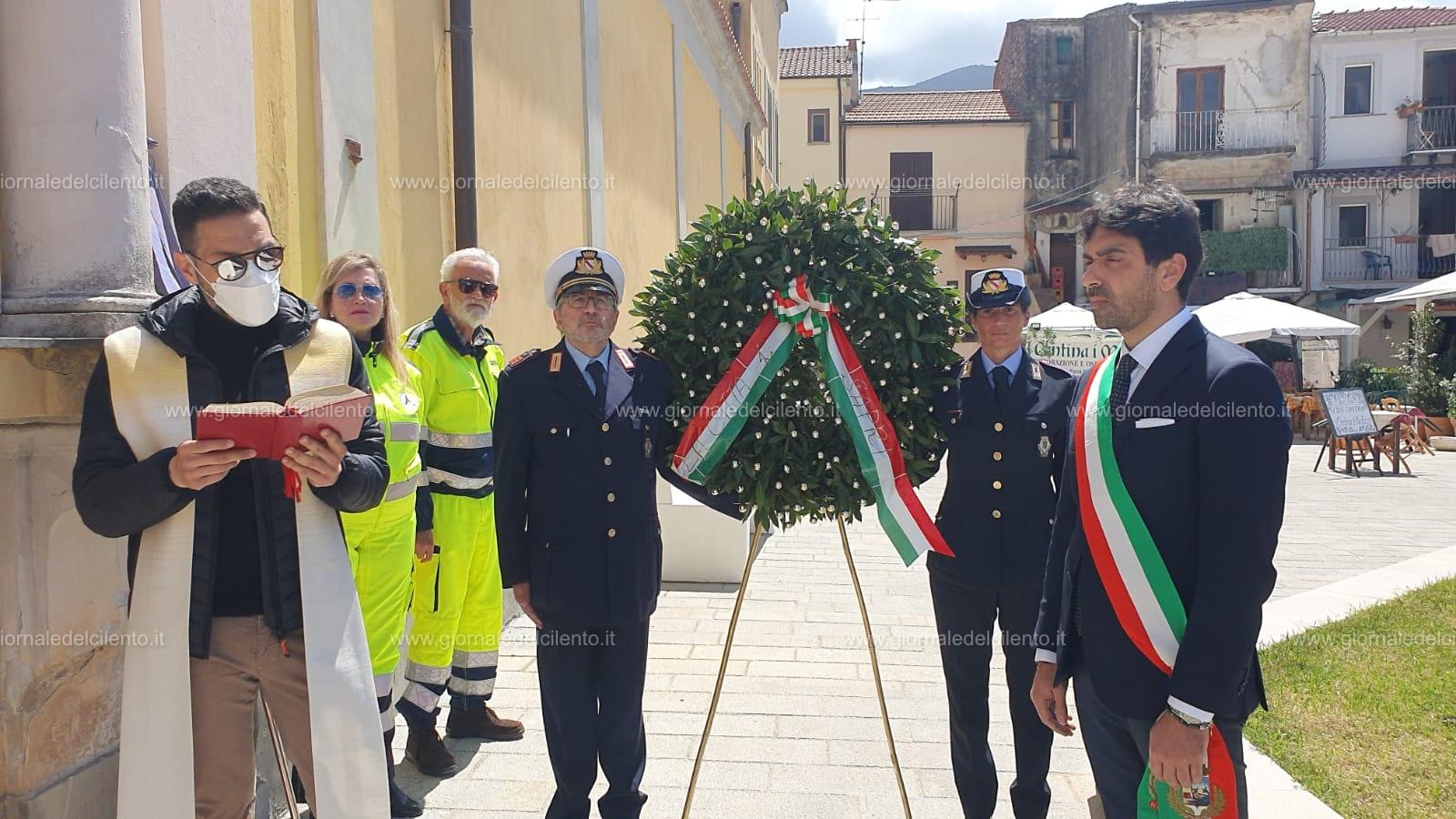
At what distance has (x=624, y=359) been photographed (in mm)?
3635

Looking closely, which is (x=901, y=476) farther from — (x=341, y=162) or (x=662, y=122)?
(x=662, y=122)

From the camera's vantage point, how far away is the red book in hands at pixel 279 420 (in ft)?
7.31

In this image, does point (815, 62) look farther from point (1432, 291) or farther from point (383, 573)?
point (383, 573)

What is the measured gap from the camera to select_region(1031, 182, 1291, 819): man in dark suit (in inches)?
85.0

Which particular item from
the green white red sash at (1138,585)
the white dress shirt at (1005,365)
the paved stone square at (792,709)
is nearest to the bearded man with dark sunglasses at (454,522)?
the paved stone square at (792,709)

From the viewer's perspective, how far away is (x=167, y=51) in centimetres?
346

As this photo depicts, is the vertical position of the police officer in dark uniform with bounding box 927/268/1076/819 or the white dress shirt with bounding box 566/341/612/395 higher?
the white dress shirt with bounding box 566/341/612/395

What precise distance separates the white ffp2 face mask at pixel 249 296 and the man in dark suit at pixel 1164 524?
218 cm

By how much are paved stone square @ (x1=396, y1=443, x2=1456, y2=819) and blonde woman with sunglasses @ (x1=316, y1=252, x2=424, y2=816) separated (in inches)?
29.8

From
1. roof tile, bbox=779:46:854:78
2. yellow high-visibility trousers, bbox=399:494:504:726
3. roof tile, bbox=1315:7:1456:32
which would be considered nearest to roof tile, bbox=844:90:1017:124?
roof tile, bbox=779:46:854:78

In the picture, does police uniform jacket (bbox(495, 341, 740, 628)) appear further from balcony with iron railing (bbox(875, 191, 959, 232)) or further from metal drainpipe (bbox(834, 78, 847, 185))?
metal drainpipe (bbox(834, 78, 847, 185))

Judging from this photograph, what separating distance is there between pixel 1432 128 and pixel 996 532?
110 ft

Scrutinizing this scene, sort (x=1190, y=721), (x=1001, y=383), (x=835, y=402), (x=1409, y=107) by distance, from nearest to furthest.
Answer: (x=1190, y=721)
(x=835, y=402)
(x=1001, y=383)
(x=1409, y=107)

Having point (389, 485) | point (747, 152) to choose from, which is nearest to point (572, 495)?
point (389, 485)
